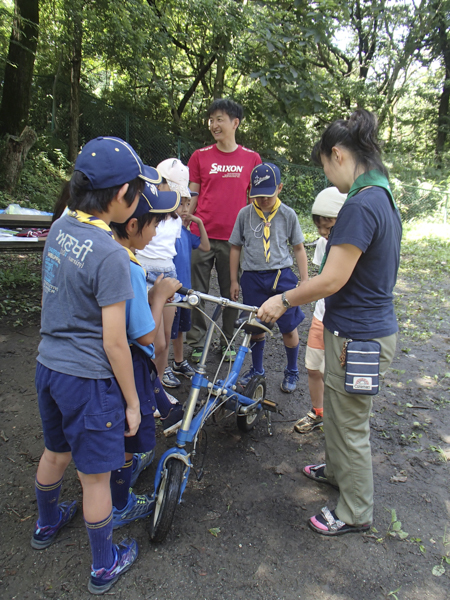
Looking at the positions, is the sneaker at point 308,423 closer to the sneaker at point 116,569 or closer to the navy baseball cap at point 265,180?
the sneaker at point 116,569

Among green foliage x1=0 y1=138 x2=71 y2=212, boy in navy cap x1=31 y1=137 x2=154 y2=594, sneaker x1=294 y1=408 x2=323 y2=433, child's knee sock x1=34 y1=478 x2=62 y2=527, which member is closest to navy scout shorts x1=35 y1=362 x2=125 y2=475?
boy in navy cap x1=31 y1=137 x2=154 y2=594

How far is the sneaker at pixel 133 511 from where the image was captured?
2152 mm

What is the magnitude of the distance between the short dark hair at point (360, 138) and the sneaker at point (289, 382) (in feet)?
7.14

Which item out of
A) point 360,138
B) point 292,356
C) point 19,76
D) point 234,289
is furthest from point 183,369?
point 19,76

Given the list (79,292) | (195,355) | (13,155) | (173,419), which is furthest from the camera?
(13,155)

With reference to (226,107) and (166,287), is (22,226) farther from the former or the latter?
(166,287)

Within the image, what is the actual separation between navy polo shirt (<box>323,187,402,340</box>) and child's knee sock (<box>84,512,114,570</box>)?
1.41 meters

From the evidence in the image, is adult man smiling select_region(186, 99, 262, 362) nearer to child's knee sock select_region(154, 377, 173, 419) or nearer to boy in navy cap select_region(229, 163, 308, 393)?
boy in navy cap select_region(229, 163, 308, 393)

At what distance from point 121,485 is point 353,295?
1.52 meters

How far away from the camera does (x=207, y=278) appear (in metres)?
4.22

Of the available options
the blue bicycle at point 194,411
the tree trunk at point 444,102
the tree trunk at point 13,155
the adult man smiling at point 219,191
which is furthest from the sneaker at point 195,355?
the tree trunk at point 444,102

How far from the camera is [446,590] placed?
1.95 metres

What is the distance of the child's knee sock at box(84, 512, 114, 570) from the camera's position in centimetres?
172

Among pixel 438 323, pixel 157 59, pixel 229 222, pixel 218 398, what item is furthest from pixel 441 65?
pixel 218 398
